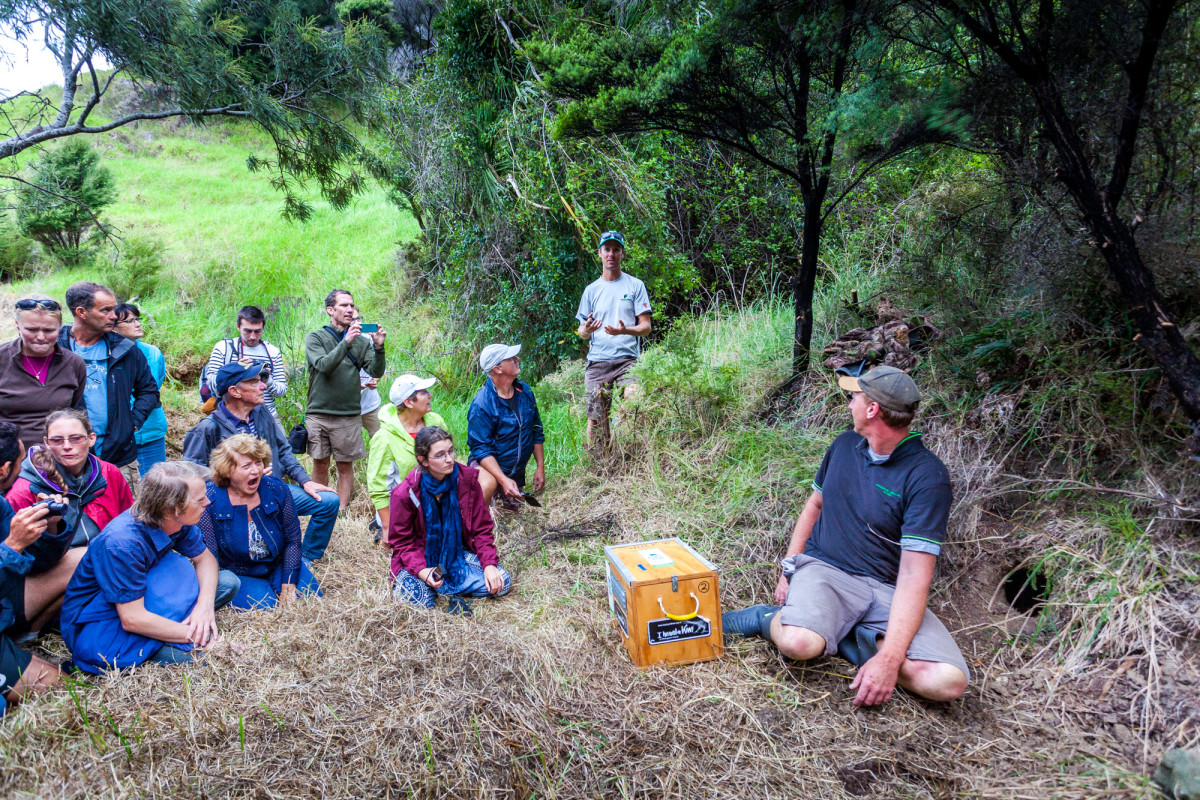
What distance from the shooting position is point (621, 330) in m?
5.22

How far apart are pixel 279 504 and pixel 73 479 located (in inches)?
38.1

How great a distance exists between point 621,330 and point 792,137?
72.1 inches

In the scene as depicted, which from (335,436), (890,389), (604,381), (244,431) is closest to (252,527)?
(244,431)

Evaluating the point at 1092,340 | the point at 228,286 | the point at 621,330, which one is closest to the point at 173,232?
the point at 228,286

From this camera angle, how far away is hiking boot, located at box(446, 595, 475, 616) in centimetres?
357

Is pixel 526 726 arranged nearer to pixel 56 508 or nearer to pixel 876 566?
pixel 876 566

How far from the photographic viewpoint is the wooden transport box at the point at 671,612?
2982 millimetres

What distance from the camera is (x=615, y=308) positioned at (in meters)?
5.31

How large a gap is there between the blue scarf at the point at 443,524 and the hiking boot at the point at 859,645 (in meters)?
2.05

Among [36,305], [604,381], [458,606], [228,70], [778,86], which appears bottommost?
[458,606]

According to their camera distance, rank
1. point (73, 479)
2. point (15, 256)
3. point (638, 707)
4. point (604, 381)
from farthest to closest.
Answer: point (15, 256) → point (604, 381) → point (73, 479) → point (638, 707)

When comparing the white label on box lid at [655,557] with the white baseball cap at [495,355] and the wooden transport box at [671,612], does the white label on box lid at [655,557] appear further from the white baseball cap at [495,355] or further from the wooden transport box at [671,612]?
the white baseball cap at [495,355]

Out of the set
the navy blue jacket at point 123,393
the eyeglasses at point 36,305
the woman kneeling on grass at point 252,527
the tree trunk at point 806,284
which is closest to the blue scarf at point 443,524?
the woman kneeling on grass at point 252,527

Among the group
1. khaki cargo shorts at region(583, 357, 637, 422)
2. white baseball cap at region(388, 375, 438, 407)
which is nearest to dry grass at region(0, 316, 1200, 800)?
white baseball cap at region(388, 375, 438, 407)
